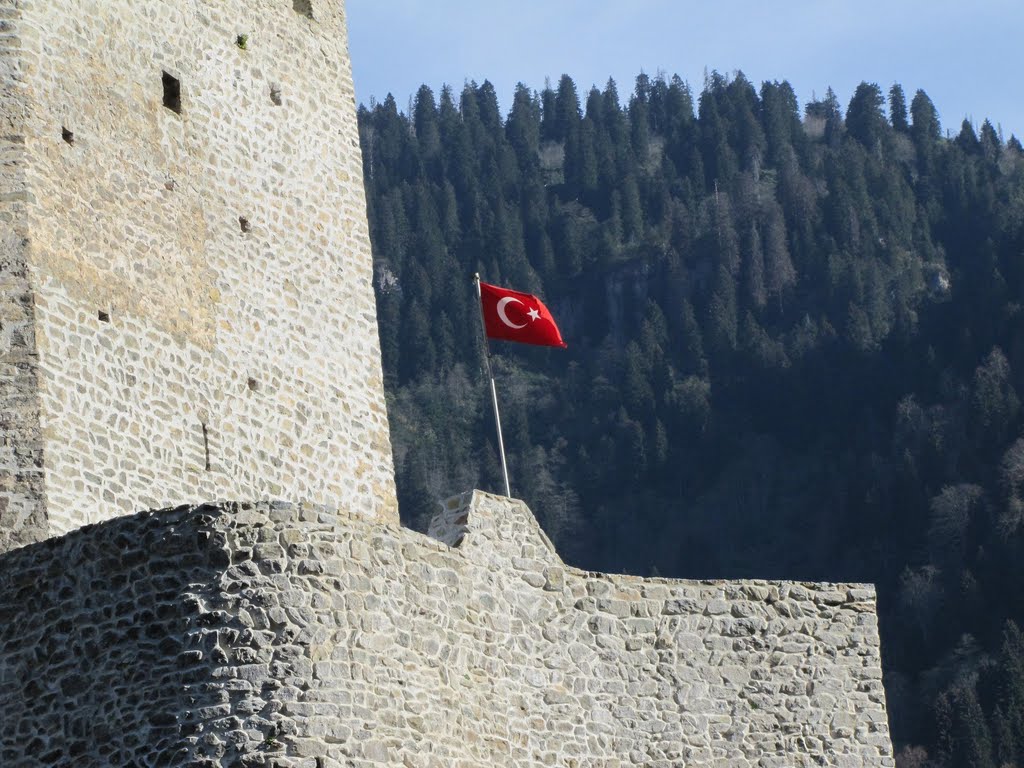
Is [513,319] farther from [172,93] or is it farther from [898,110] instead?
[898,110]

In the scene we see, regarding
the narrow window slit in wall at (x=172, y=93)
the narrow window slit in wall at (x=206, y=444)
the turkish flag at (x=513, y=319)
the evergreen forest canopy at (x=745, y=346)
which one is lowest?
the narrow window slit in wall at (x=206, y=444)

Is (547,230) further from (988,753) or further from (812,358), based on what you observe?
(988,753)

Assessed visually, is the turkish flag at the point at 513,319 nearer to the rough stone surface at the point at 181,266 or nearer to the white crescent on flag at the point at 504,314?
the white crescent on flag at the point at 504,314

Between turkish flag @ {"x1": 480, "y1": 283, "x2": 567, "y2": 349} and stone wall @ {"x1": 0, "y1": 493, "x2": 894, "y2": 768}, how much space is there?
391 centimetres

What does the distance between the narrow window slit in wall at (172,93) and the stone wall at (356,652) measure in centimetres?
547

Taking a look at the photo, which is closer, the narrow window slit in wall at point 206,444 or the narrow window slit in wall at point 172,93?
the narrow window slit in wall at point 206,444

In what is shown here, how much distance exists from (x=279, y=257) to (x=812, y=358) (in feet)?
401

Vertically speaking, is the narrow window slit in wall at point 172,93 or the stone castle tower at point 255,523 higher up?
the narrow window slit in wall at point 172,93

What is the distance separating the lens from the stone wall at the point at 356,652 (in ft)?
51.0

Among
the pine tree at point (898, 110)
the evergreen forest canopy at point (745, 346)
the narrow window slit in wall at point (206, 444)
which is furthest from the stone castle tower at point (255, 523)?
the pine tree at point (898, 110)

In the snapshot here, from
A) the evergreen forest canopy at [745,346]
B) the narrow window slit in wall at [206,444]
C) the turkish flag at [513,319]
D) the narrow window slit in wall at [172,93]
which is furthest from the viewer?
the evergreen forest canopy at [745,346]

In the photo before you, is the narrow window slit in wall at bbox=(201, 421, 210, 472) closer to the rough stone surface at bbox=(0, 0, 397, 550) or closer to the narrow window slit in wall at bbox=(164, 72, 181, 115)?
the rough stone surface at bbox=(0, 0, 397, 550)

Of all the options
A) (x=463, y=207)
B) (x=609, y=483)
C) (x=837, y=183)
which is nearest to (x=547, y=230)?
(x=463, y=207)

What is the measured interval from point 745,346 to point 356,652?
131438 millimetres
